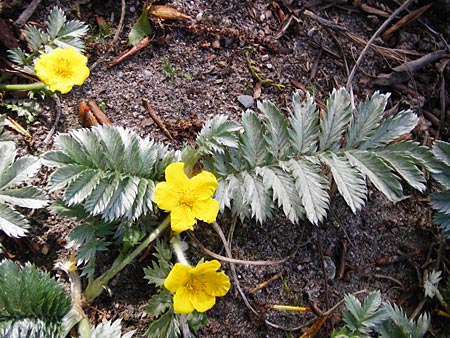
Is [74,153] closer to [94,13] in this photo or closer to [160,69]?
[160,69]

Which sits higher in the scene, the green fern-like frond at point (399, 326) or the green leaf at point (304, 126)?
the green leaf at point (304, 126)

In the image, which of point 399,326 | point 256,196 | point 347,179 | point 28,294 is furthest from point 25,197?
point 399,326

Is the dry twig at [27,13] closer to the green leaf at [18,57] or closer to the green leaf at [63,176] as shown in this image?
the green leaf at [18,57]

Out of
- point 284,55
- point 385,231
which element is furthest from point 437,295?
point 284,55

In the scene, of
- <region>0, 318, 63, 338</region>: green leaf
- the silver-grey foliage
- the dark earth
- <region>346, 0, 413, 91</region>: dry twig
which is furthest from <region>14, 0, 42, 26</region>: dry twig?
<region>346, 0, 413, 91</region>: dry twig

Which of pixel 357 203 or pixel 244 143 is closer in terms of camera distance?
pixel 357 203

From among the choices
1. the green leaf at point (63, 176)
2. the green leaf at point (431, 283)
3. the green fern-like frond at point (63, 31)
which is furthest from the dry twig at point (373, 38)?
the green leaf at point (63, 176)
